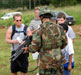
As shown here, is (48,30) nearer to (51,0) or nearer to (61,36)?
(61,36)

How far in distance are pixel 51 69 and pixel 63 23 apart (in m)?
1.14

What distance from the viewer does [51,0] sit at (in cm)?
5606

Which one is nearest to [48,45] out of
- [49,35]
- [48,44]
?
[48,44]

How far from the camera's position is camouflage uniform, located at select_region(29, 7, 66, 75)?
14.4 ft

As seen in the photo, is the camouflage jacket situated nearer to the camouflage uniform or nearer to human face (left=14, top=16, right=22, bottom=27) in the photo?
the camouflage uniform

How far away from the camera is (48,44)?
4371mm

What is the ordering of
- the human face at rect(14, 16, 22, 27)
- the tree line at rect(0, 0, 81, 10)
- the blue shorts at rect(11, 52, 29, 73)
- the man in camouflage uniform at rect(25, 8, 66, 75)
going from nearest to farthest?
the man in camouflage uniform at rect(25, 8, 66, 75)
the human face at rect(14, 16, 22, 27)
the blue shorts at rect(11, 52, 29, 73)
the tree line at rect(0, 0, 81, 10)

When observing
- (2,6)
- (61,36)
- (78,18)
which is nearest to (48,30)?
(61,36)

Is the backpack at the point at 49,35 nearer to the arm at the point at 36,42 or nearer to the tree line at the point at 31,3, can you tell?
the arm at the point at 36,42

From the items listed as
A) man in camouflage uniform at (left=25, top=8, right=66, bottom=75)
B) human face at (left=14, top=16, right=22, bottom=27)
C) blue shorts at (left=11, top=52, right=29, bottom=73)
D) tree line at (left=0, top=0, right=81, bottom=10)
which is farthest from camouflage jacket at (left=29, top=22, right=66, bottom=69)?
tree line at (left=0, top=0, right=81, bottom=10)

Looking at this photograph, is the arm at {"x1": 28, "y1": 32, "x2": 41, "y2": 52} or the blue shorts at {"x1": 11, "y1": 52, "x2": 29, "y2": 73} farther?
the blue shorts at {"x1": 11, "y1": 52, "x2": 29, "y2": 73}

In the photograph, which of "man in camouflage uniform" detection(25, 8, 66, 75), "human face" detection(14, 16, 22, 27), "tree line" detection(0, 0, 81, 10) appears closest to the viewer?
"man in camouflage uniform" detection(25, 8, 66, 75)

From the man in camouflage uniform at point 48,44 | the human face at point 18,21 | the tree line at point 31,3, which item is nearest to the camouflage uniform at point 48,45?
the man in camouflage uniform at point 48,44

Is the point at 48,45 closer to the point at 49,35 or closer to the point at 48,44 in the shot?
the point at 48,44
